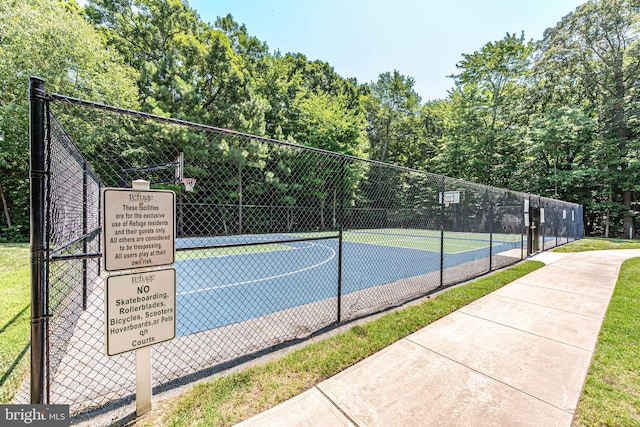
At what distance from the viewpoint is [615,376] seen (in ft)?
8.08

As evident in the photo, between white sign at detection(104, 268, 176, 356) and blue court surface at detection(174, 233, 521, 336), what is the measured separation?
0.83 metres

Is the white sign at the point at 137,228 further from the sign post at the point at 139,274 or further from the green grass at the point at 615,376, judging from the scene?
the green grass at the point at 615,376

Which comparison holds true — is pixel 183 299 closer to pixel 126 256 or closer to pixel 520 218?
pixel 126 256

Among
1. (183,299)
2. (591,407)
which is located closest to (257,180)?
(183,299)

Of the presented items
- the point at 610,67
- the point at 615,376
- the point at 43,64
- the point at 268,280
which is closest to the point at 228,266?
the point at 268,280

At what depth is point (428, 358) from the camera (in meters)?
2.75

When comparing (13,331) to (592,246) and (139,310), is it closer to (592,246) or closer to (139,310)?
(139,310)

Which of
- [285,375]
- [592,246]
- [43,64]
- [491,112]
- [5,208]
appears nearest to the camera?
[285,375]

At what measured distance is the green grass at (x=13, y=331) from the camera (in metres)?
2.22

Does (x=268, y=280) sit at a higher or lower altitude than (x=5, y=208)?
lower

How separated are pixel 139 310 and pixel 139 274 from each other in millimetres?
245

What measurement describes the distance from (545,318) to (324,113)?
19.3m

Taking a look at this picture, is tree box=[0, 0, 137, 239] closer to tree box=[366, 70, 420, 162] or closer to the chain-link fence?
the chain-link fence

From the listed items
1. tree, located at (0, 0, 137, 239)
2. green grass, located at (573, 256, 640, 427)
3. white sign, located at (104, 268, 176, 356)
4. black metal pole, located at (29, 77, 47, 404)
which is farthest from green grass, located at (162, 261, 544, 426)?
tree, located at (0, 0, 137, 239)
